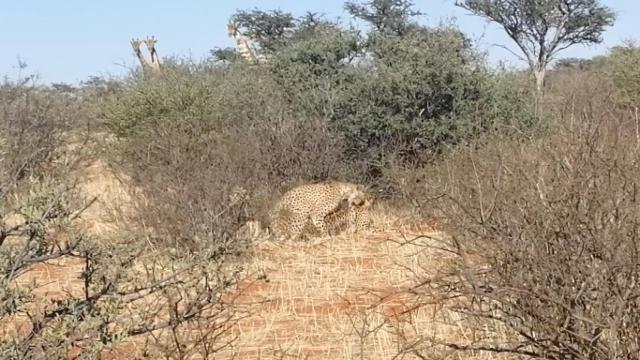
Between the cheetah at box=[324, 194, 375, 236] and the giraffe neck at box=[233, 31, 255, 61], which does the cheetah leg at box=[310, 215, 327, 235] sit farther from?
the giraffe neck at box=[233, 31, 255, 61]

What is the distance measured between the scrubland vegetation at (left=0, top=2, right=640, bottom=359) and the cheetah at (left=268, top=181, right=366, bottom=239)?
21cm

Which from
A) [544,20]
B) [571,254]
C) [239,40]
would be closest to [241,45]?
[239,40]

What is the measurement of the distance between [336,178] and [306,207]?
113 cm

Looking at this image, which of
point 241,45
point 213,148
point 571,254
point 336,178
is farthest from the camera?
point 241,45

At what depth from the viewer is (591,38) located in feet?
76.4

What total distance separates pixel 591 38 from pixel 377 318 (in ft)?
65.4

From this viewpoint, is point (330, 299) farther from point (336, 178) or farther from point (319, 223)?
point (336, 178)

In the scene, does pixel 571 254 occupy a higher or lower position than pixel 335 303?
higher

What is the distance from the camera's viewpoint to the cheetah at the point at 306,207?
8.46 meters

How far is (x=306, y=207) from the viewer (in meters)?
8.51

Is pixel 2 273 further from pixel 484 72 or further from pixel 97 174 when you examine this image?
pixel 97 174

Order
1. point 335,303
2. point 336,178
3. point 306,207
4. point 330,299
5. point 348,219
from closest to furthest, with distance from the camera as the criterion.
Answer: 1. point 335,303
2. point 330,299
3. point 306,207
4. point 348,219
5. point 336,178

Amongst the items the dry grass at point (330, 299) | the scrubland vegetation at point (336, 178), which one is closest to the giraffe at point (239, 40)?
the scrubland vegetation at point (336, 178)

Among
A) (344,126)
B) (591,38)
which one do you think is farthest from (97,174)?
(591,38)
